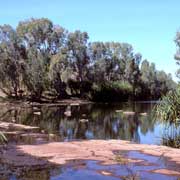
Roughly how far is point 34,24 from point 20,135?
61.5 meters

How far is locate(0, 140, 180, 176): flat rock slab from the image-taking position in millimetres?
19719

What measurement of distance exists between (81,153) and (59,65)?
66295mm

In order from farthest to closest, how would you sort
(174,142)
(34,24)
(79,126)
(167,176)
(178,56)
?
(34,24) → (178,56) → (79,126) → (174,142) → (167,176)

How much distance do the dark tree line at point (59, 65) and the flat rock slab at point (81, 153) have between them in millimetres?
58980

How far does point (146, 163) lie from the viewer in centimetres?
2006

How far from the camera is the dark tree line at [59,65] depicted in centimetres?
8462

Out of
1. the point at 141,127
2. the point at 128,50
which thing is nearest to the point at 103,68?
the point at 128,50

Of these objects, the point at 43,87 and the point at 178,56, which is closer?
the point at 178,56

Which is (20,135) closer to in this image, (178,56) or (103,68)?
(178,56)

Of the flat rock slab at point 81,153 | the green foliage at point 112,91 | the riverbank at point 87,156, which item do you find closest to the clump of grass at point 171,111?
the riverbank at point 87,156

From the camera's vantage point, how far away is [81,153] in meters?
22.7

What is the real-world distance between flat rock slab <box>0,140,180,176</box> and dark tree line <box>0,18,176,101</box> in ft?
194

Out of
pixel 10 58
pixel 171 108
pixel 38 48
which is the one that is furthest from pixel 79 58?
pixel 171 108

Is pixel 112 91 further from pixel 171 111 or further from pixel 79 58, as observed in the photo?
pixel 171 111
